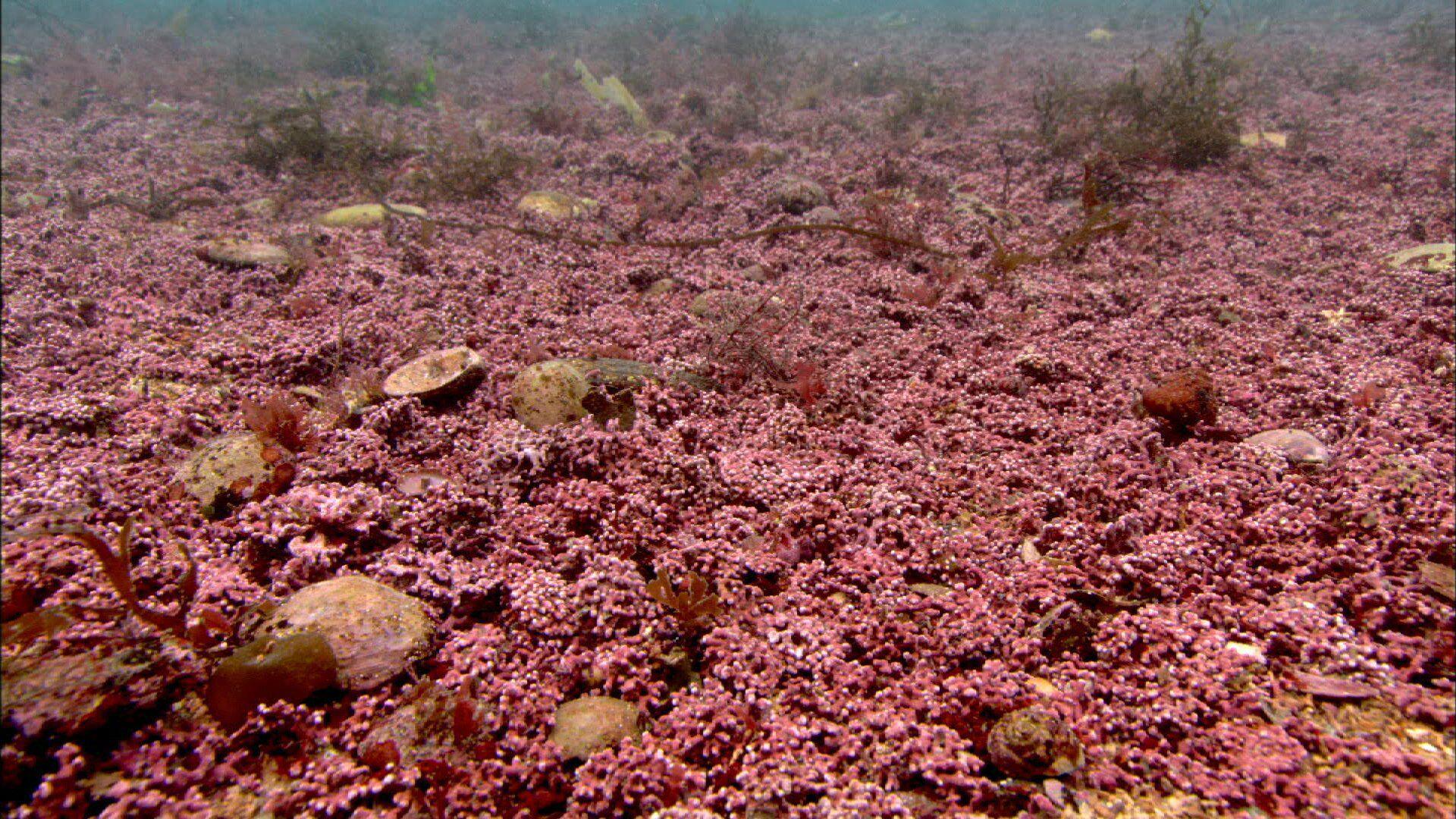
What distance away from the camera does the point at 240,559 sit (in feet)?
9.68

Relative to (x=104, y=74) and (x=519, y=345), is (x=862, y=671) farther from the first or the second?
(x=104, y=74)

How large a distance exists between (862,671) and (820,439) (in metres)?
1.67

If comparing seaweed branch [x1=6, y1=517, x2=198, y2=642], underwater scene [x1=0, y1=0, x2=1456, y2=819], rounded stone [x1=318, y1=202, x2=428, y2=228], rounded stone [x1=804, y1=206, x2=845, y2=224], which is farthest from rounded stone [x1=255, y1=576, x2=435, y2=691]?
rounded stone [x1=318, y1=202, x2=428, y2=228]

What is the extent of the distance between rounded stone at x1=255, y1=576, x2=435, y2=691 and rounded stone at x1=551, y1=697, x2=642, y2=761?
2.28 feet

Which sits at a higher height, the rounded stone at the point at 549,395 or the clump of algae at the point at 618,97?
the clump of algae at the point at 618,97

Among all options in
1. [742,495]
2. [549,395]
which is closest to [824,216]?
[549,395]

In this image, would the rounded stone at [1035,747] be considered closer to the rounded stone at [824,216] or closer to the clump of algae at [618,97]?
the rounded stone at [824,216]

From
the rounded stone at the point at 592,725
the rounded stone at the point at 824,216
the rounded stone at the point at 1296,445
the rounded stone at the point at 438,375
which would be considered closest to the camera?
the rounded stone at the point at 592,725

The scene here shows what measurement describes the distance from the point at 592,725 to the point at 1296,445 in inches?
166

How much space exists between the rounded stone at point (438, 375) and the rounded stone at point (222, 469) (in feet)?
2.81

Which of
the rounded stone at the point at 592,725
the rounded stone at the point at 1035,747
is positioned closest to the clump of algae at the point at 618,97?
the rounded stone at the point at 592,725

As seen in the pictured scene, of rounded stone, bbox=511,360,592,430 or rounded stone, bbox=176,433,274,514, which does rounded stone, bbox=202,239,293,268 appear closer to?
rounded stone, bbox=176,433,274,514

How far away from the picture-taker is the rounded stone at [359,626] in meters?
2.48

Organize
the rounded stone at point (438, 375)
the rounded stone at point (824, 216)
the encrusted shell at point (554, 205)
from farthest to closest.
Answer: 1. the encrusted shell at point (554, 205)
2. the rounded stone at point (824, 216)
3. the rounded stone at point (438, 375)
